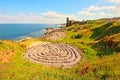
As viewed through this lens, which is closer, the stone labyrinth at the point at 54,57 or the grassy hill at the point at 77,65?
the grassy hill at the point at 77,65

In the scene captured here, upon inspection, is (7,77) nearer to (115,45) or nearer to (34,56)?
(34,56)

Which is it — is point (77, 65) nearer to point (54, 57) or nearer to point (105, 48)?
point (54, 57)

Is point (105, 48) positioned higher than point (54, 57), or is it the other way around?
point (105, 48)

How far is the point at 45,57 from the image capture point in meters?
41.3

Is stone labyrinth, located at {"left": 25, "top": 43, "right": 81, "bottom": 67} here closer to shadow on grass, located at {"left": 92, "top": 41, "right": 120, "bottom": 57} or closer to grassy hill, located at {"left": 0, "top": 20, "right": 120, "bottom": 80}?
grassy hill, located at {"left": 0, "top": 20, "right": 120, "bottom": 80}

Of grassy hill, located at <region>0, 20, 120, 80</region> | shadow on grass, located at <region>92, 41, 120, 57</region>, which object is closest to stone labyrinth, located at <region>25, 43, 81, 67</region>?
grassy hill, located at <region>0, 20, 120, 80</region>

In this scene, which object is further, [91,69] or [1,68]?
[1,68]

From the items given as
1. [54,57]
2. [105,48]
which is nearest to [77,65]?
[54,57]

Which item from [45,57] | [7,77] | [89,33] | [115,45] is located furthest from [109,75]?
[89,33]

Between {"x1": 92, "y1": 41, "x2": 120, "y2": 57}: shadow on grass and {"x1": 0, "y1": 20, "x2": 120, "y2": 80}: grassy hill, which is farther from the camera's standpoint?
{"x1": 92, "y1": 41, "x2": 120, "y2": 57}: shadow on grass

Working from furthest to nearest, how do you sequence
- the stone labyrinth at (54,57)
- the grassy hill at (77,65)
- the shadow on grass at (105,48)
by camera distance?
the shadow on grass at (105,48) → the stone labyrinth at (54,57) → the grassy hill at (77,65)

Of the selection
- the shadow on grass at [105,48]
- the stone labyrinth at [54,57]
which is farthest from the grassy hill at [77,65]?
the stone labyrinth at [54,57]

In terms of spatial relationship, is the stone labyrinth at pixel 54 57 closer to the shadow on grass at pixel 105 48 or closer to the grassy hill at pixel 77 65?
the grassy hill at pixel 77 65

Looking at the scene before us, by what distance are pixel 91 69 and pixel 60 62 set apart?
464 inches
